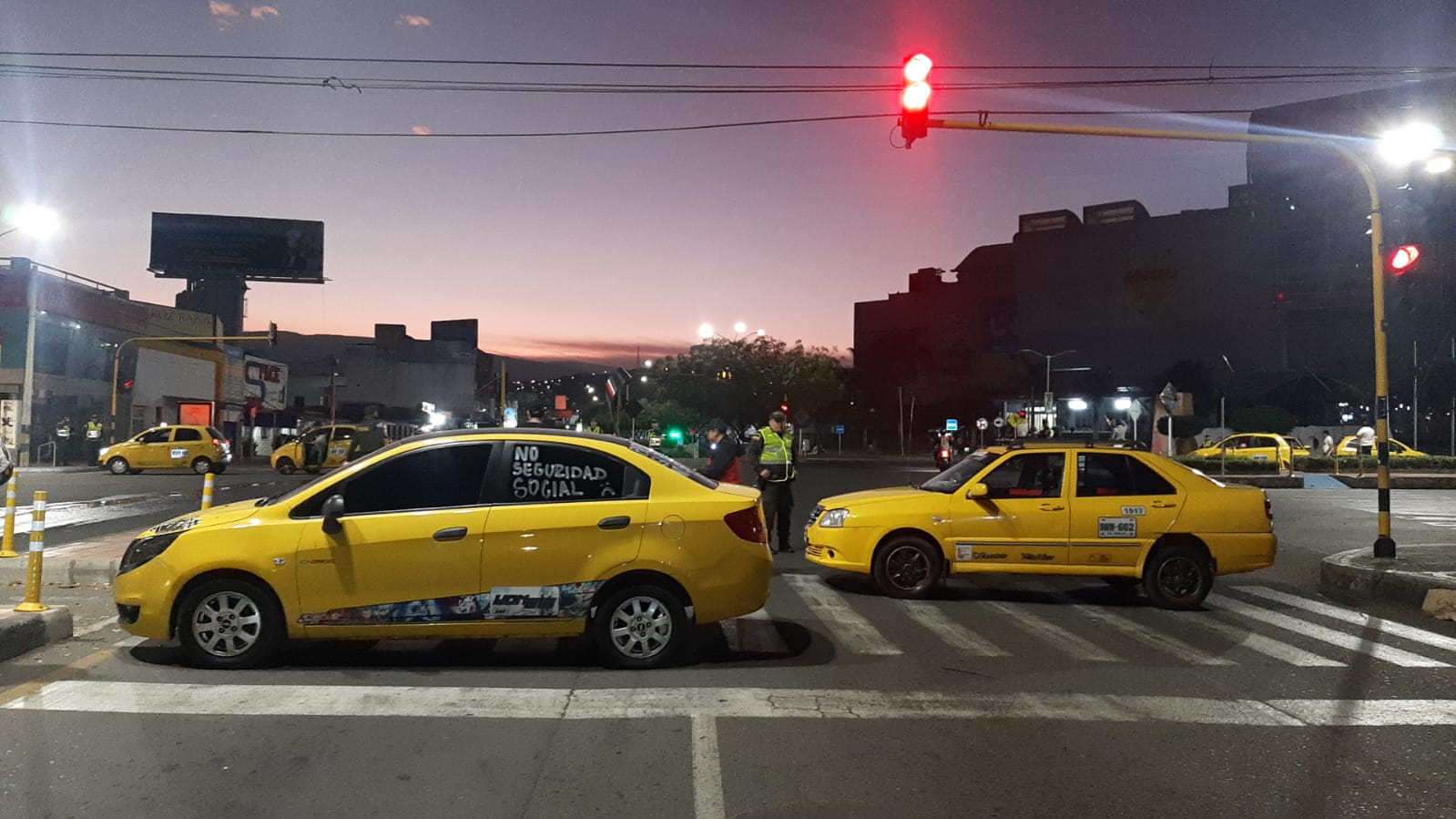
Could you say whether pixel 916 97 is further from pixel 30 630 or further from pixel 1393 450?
pixel 1393 450

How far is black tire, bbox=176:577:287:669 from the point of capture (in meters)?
6.14

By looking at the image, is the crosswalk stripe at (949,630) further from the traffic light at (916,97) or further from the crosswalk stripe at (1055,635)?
the traffic light at (916,97)

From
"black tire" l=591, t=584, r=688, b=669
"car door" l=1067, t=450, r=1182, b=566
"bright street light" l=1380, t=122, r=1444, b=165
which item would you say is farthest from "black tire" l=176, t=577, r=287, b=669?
"bright street light" l=1380, t=122, r=1444, b=165

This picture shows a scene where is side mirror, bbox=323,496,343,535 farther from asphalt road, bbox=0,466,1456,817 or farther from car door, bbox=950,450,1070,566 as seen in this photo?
car door, bbox=950,450,1070,566

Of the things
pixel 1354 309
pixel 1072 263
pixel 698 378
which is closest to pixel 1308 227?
pixel 1354 309

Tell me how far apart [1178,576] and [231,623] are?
8.28 m

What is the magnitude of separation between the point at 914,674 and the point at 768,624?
1.86 metres

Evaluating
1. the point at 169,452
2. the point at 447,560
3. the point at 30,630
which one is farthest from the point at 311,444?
the point at 447,560

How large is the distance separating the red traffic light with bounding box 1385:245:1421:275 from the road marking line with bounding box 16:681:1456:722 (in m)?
7.34

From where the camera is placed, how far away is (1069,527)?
9164 millimetres

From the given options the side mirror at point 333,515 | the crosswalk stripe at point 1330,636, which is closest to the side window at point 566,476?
the side mirror at point 333,515

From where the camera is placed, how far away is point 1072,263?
93500 mm

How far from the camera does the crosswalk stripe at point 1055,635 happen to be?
7.06m

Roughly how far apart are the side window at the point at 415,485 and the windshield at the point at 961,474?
16.5 feet
